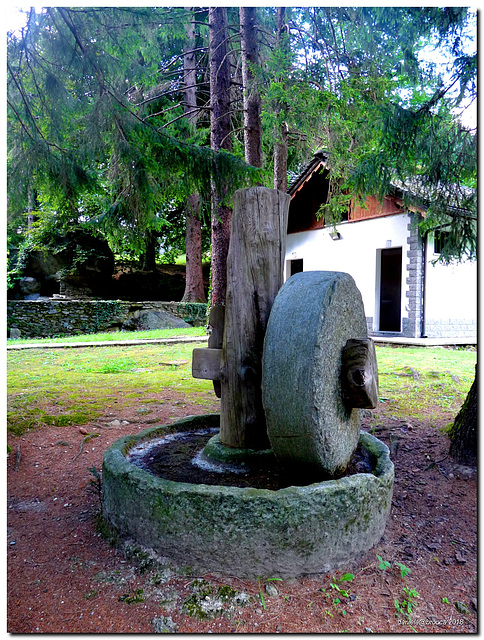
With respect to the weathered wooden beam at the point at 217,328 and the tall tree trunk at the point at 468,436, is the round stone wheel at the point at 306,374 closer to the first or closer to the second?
the weathered wooden beam at the point at 217,328

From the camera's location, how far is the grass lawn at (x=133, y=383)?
4.72m

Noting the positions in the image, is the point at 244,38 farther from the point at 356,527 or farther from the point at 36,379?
the point at 356,527

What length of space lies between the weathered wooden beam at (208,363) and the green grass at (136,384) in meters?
2.13

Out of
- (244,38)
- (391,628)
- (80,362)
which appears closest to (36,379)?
(80,362)

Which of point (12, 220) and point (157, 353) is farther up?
point (12, 220)

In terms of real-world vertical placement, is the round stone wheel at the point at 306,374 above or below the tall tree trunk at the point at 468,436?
above

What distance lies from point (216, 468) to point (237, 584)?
77cm

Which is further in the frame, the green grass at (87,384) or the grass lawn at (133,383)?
the grass lawn at (133,383)

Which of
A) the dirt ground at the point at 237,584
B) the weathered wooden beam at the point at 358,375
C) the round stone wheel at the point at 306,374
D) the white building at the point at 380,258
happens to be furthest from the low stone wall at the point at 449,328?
the round stone wheel at the point at 306,374

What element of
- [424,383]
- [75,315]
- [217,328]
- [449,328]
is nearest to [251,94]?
[424,383]

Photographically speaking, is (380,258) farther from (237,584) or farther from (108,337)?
(237,584)

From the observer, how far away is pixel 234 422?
2793mm

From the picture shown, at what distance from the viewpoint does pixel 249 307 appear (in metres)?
2.75

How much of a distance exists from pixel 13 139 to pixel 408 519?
468 cm
